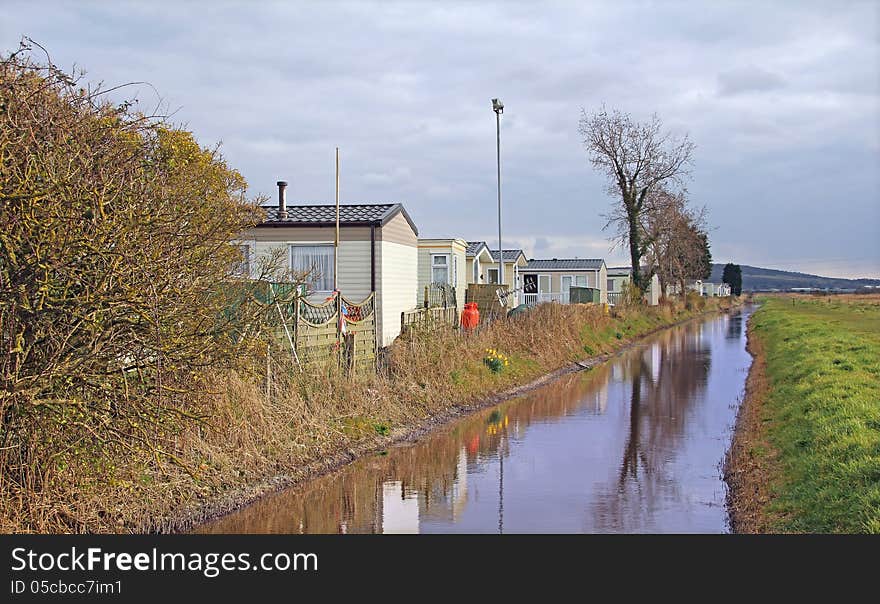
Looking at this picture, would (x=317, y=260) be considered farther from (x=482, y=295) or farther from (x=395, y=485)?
(x=482, y=295)

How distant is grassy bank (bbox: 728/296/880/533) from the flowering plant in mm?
5454

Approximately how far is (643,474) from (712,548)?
370 cm

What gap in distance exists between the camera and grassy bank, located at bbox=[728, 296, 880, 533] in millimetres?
8414

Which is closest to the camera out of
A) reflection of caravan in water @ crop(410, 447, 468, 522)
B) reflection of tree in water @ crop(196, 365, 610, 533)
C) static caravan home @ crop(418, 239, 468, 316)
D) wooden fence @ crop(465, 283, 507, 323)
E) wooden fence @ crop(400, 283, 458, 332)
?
reflection of tree in water @ crop(196, 365, 610, 533)

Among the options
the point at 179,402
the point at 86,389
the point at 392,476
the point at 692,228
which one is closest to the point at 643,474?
the point at 392,476

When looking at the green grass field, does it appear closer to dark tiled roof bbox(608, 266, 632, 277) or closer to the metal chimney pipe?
the metal chimney pipe

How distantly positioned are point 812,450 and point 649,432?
4519 mm

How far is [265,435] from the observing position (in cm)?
1123

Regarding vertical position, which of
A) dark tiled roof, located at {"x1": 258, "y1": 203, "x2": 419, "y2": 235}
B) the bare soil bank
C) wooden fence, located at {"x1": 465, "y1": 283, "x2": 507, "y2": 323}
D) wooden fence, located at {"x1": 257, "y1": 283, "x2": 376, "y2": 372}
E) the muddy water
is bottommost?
the muddy water

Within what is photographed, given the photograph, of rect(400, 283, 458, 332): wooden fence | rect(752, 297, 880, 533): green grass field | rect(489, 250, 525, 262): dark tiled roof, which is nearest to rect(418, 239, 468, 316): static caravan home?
rect(400, 283, 458, 332): wooden fence

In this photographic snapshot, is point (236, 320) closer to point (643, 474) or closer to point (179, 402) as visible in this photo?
point (179, 402)

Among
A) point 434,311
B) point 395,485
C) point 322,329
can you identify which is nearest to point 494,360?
point 434,311

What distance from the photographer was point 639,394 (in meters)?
20.6

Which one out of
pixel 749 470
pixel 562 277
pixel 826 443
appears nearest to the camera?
pixel 826 443
